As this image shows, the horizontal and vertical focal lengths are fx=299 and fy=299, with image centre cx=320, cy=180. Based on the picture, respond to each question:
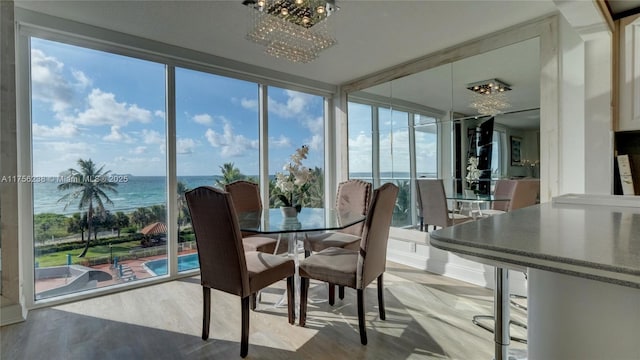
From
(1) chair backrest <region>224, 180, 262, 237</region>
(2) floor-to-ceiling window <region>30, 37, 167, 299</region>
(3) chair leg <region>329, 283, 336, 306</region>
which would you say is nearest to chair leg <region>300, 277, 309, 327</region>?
(3) chair leg <region>329, 283, 336, 306</region>

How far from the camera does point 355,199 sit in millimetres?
3264

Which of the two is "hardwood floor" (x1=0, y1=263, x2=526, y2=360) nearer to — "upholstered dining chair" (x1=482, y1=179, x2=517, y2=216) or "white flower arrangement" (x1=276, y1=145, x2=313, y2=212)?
"upholstered dining chair" (x1=482, y1=179, x2=517, y2=216)

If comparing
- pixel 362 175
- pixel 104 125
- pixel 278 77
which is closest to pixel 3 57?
pixel 104 125

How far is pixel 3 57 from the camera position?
7.55 feet

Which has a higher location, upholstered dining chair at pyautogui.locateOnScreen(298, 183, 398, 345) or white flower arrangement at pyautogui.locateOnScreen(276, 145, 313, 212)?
white flower arrangement at pyautogui.locateOnScreen(276, 145, 313, 212)

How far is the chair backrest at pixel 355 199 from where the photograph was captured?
3174mm

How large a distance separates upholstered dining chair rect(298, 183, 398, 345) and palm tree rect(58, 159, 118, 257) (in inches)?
86.7

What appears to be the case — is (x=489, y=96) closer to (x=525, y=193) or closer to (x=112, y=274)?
(x=525, y=193)

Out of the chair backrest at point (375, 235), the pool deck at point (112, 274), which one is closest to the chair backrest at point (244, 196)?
the pool deck at point (112, 274)

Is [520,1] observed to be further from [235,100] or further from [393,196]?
[235,100]

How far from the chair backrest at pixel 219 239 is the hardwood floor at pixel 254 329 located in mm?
465

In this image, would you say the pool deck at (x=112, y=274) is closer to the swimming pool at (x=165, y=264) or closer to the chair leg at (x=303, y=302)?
the swimming pool at (x=165, y=264)

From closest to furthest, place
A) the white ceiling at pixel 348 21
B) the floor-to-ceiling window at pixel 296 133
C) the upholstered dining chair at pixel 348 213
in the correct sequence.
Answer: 1. the white ceiling at pixel 348 21
2. the upholstered dining chair at pixel 348 213
3. the floor-to-ceiling window at pixel 296 133

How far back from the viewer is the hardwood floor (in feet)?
6.42
